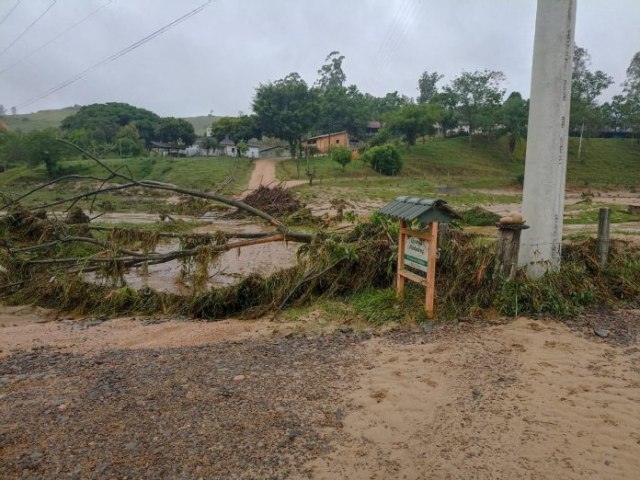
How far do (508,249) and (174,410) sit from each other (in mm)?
4287

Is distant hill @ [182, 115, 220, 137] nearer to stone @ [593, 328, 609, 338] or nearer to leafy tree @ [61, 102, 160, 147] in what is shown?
leafy tree @ [61, 102, 160, 147]

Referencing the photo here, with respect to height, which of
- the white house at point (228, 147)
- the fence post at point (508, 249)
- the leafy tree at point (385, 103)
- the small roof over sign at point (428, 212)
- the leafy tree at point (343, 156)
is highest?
the leafy tree at point (385, 103)

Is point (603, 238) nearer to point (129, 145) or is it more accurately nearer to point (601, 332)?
point (601, 332)

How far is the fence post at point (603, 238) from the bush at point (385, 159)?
33.9 m

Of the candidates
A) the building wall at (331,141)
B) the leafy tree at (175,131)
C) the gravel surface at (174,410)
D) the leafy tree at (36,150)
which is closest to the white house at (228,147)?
the leafy tree at (175,131)

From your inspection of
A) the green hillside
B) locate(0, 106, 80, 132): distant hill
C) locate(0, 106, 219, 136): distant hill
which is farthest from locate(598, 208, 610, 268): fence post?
locate(0, 106, 80, 132): distant hill

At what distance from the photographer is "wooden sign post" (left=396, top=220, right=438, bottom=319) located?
587 cm

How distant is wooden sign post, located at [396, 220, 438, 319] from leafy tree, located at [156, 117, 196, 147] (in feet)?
199

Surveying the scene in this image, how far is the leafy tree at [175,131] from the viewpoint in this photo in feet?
206

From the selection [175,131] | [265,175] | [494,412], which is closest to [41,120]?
[175,131]

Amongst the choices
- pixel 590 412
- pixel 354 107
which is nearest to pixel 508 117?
pixel 354 107

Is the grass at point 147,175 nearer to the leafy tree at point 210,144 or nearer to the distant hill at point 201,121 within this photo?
the leafy tree at point 210,144

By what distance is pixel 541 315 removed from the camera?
19.8 feet

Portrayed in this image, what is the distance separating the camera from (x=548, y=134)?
6492 mm
